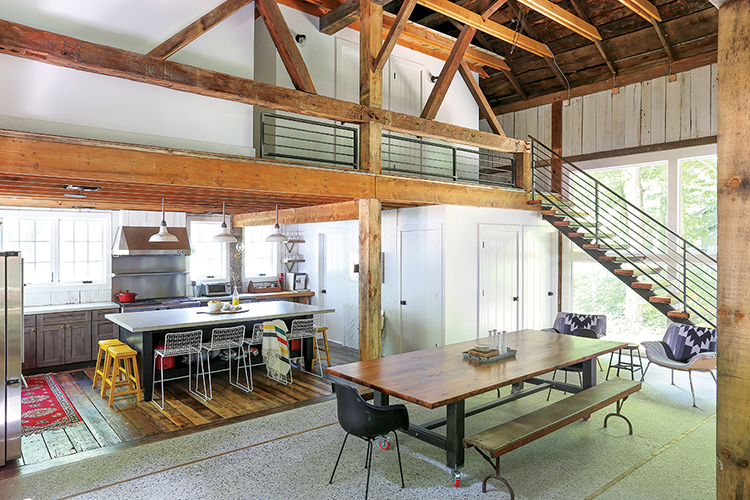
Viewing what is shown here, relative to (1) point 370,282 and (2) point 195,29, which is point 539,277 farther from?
(2) point 195,29

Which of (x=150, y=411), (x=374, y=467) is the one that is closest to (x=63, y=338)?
(x=150, y=411)

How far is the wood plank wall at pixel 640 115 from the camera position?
7.64m

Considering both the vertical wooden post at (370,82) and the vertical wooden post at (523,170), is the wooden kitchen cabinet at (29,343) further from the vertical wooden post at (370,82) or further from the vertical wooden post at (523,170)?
the vertical wooden post at (523,170)

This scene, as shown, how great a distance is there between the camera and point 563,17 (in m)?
7.43

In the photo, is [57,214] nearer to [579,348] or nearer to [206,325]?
[206,325]

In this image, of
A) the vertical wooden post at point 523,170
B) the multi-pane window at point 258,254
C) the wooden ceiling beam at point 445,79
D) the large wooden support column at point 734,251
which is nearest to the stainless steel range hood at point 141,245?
the multi-pane window at point 258,254

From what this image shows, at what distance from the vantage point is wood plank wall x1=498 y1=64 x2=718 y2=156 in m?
7.64

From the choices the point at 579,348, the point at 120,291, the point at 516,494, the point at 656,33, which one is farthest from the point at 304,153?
the point at 656,33

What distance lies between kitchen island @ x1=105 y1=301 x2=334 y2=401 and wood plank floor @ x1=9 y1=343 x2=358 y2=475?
0.43m

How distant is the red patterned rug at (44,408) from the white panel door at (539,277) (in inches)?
279

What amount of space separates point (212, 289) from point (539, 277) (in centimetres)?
638

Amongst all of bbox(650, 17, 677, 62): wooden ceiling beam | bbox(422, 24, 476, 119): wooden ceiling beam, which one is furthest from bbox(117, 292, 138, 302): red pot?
bbox(650, 17, 677, 62): wooden ceiling beam

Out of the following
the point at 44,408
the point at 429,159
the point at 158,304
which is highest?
the point at 429,159

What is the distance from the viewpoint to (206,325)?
652 centimetres
